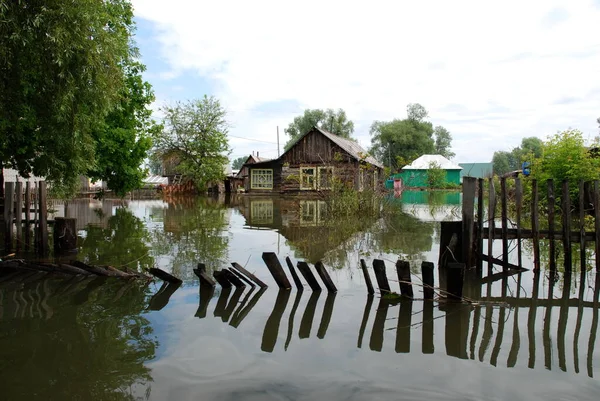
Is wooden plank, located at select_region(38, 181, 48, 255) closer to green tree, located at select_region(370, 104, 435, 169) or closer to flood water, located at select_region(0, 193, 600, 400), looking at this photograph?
flood water, located at select_region(0, 193, 600, 400)

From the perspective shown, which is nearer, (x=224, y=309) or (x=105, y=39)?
(x=224, y=309)

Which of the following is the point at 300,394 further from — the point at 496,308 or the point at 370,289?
the point at 496,308

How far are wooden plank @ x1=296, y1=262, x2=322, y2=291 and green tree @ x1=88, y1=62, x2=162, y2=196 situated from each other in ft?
40.2

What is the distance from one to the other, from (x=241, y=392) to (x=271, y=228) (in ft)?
37.1

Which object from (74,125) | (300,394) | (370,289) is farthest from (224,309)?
(74,125)

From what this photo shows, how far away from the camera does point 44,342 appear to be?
5.00m

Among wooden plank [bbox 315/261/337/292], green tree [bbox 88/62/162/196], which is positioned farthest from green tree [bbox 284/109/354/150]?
wooden plank [bbox 315/261/337/292]

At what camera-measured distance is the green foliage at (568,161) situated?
1400 centimetres

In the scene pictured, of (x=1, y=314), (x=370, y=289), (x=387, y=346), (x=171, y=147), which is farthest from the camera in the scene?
(x=171, y=147)

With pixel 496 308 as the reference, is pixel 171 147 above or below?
above

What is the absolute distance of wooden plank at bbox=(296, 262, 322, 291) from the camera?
21.5ft

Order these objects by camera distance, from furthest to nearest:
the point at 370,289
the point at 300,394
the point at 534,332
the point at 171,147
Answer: the point at 171,147 < the point at 370,289 < the point at 534,332 < the point at 300,394

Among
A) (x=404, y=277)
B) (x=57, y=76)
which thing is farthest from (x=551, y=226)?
(x=57, y=76)

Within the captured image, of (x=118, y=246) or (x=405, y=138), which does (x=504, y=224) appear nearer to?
(x=118, y=246)
